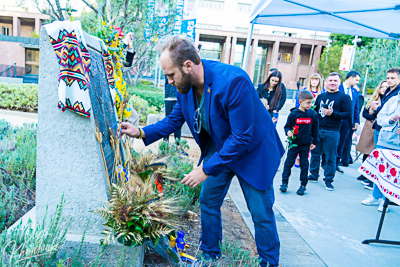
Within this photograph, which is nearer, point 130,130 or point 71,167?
point 71,167

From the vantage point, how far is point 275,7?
5.86m

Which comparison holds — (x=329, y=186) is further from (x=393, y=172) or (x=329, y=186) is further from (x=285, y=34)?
(x=285, y=34)

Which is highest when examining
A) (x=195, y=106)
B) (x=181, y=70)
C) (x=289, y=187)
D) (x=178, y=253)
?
(x=181, y=70)

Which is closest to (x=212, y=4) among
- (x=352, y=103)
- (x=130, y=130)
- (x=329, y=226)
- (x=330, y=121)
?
(x=352, y=103)

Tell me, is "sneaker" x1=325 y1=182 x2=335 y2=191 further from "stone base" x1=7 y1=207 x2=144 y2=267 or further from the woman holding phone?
"stone base" x1=7 y1=207 x2=144 y2=267

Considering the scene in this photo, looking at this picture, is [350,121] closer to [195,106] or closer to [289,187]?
[289,187]

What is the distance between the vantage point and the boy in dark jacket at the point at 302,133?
4.60m

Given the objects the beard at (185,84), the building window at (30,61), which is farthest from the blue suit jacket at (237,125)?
the building window at (30,61)

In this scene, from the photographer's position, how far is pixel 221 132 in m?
2.12

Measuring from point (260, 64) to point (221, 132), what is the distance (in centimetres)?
4456

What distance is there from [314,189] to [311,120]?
50.8 inches

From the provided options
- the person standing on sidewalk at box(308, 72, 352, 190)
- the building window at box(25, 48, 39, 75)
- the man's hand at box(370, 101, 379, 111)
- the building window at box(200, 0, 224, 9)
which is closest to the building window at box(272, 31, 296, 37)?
the building window at box(200, 0, 224, 9)

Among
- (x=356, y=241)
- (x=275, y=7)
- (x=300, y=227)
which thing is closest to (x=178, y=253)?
(x=300, y=227)

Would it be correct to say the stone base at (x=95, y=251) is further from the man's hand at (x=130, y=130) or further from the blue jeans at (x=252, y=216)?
the man's hand at (x=130, y=130)
